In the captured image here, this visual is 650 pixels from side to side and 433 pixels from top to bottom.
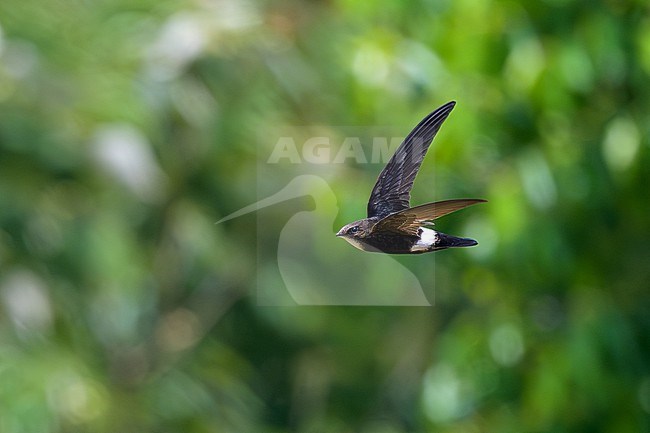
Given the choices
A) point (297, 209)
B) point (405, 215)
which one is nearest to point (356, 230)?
point (405, 215)

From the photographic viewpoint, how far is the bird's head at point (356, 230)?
1.12 feet

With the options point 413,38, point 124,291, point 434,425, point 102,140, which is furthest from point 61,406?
point 413,38

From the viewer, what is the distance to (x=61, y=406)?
127 inches

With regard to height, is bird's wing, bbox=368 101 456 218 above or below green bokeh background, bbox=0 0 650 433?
below

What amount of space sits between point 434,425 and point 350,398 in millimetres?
1404

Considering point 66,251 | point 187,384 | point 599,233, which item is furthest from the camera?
point 187,384

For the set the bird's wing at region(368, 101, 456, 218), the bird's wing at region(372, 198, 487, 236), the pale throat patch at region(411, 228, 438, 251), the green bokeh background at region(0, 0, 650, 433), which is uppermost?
the green bokeh background at region(0, 0, 650, 433)

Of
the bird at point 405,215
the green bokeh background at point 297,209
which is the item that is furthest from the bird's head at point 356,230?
the green bokeh background at point 297,209

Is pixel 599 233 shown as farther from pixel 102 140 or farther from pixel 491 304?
pixel 102 140

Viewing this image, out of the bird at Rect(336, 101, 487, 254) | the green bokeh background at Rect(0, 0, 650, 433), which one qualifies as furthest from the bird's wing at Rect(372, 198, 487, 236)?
the green bokeh background at Rect(0, 0, 650, 433)

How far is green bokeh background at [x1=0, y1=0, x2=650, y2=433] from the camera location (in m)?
2.32

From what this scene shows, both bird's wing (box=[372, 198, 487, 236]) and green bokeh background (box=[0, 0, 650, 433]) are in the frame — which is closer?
bird's wing (box=[372, 198, 487, 236])

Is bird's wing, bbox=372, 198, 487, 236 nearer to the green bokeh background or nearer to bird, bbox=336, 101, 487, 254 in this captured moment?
bird, bbox=336, 101, 487, 254

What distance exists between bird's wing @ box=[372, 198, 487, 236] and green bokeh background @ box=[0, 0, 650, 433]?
125 centimetres
